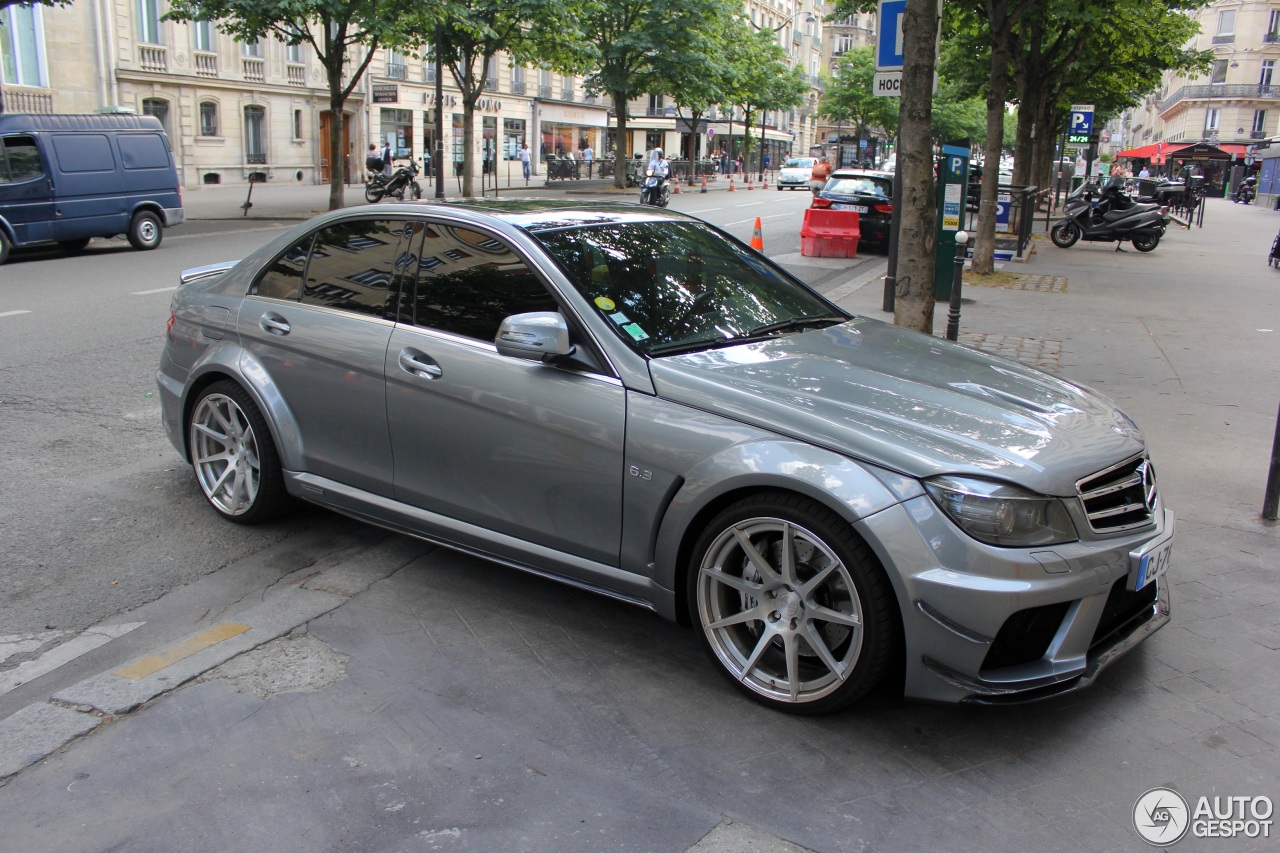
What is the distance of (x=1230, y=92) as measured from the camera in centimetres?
8631

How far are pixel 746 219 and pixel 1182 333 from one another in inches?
647

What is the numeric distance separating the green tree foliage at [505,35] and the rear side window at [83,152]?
1104 cm

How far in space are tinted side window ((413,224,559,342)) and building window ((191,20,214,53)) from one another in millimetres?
37424

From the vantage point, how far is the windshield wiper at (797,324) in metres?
4.29

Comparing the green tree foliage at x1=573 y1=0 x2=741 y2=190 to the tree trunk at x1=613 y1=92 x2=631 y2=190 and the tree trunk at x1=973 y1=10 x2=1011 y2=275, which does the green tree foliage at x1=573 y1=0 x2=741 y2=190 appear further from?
the tree trunk at x1=973 y1=10 x2=1011 y2=275

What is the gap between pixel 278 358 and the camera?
4766 millimetres

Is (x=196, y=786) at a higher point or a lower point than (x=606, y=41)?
lower

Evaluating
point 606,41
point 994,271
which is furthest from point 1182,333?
point 606,41

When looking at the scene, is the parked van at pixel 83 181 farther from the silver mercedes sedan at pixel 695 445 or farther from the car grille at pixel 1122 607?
the car grille at pixel 1122 607

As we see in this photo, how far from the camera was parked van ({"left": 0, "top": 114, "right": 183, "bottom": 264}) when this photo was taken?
15898 mm

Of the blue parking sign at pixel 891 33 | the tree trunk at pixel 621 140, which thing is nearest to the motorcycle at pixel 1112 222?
the blue parking sign at pixel 891 33

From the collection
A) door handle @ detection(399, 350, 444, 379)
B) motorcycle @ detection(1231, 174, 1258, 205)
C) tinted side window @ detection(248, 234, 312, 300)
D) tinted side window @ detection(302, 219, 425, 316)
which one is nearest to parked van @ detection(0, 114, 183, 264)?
tinted side window @ detection(248, 234, 312, 300)

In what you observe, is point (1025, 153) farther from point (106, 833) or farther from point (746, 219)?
point (106, 833)

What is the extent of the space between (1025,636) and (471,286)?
2.42 m
